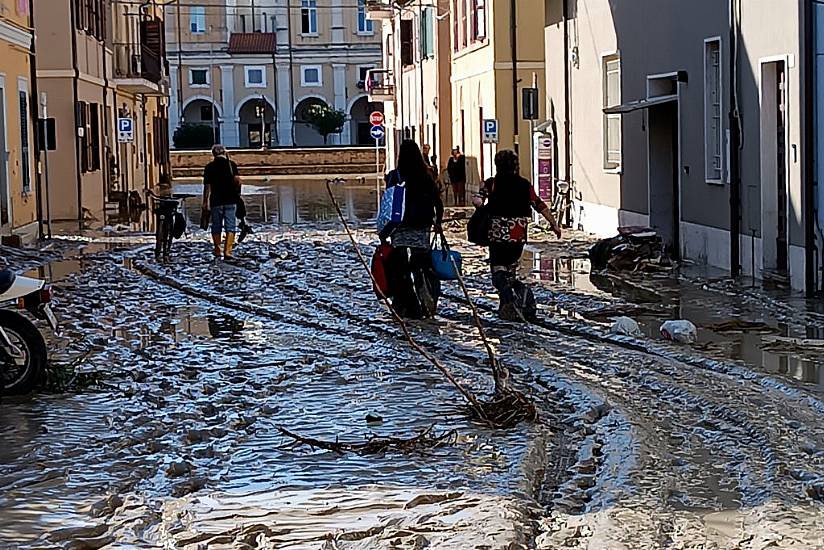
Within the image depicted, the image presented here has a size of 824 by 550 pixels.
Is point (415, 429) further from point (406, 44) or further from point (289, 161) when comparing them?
point (289, 161)

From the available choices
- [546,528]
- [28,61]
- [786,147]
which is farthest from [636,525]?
[28,61]

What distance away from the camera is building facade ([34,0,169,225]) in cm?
3591

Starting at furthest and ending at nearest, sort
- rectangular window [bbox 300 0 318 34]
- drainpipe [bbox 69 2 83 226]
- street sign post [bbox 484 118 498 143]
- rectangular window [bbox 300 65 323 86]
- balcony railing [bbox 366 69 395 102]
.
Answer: rectangular window [bbox 300 65 323 86] → rectangular window [bbox 300 0 318 34] → balcony railing [bbox 366 69 395 102] → drainpipe [bbox 69 2 83 226] → street sign post [bbox 484 118 498 143]

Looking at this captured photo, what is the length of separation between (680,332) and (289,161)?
59.5m

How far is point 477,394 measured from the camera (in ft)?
35.4

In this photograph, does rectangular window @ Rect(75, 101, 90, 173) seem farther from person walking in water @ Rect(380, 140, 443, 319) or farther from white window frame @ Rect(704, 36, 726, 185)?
person walking in water @ Rect(380, 140, 443, 319)

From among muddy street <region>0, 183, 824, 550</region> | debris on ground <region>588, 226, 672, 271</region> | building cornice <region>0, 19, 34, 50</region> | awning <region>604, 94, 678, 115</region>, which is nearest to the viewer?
muddy street <region>0, 183, 824, 550</region>

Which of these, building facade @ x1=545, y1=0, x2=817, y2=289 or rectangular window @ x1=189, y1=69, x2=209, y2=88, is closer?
building facade @ x1=545, y1=0, x2=817, y2=289

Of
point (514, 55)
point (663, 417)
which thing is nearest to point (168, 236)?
point (663, 417)

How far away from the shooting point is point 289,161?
7206 cm

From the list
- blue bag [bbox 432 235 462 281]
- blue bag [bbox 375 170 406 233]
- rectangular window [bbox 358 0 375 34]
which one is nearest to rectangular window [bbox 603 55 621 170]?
blue bag [bbox 432 235 462 281]

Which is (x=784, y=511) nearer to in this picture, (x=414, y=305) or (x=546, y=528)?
(x=546, y=528)

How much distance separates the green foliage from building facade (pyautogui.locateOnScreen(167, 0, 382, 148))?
4.09 m

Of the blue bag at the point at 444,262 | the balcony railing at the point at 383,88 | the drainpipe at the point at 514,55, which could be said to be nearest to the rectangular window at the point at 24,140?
the drainpipe at the point at 514,55
